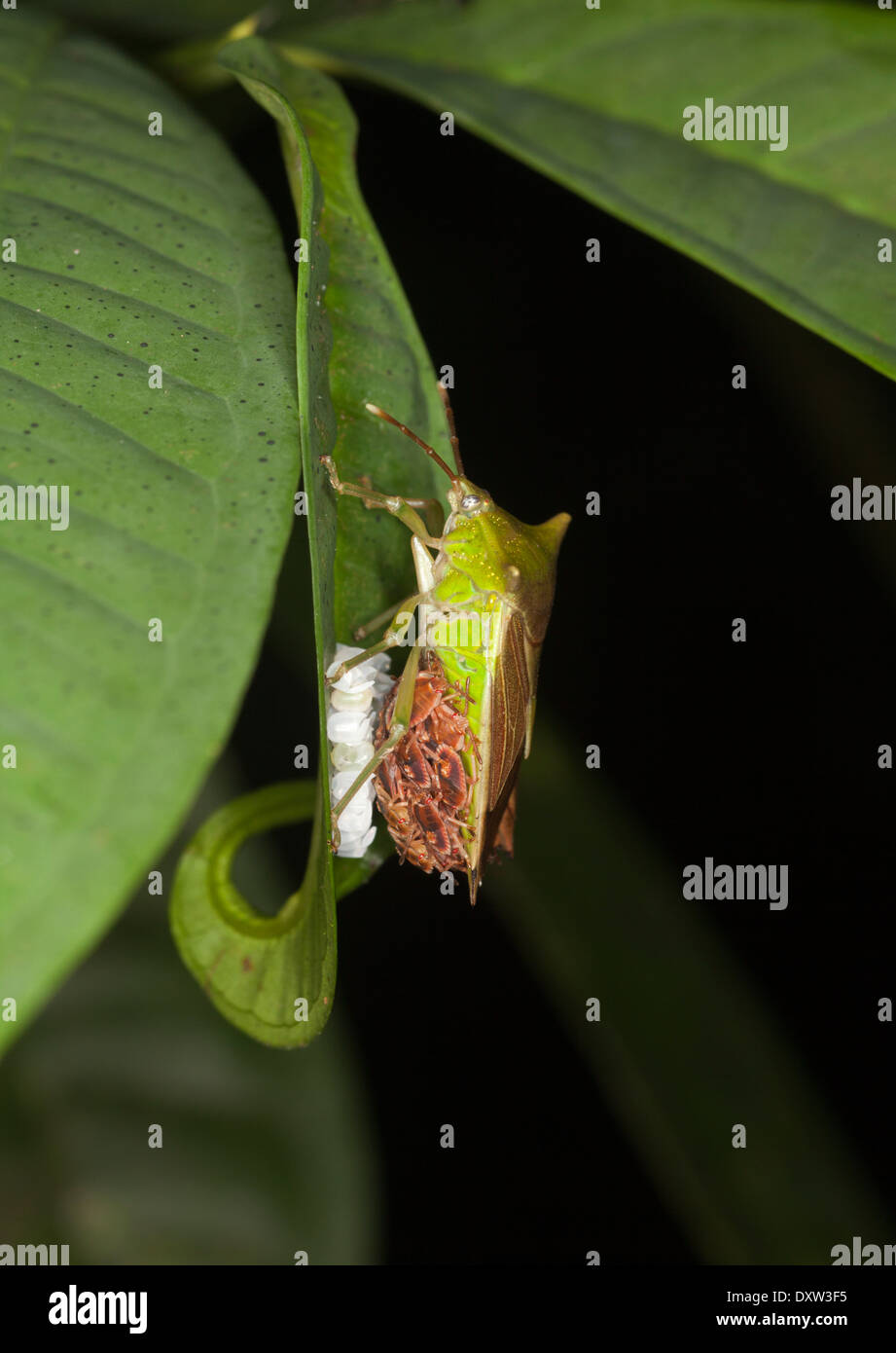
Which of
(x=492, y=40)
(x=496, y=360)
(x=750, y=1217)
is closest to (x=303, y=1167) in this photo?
(x=750, y=1217)

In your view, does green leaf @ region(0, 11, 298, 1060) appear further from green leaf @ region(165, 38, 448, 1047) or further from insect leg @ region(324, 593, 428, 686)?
insect leg @ region(324, 593, 428, 686)

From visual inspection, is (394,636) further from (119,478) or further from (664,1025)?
(664,1025)

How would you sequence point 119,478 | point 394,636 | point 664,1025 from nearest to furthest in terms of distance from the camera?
point 119,478 < point 394,636 < point 664,1025

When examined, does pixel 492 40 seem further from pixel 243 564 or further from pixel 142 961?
pixel 142 961

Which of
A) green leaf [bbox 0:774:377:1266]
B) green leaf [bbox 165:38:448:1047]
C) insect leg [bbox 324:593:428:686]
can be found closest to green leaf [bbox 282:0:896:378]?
green leaf [bbox 165:38:448:1047]

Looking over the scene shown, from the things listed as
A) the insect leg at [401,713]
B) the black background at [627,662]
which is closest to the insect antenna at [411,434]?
the insect leg at [401,713]

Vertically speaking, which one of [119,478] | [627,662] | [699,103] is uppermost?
[699,103]

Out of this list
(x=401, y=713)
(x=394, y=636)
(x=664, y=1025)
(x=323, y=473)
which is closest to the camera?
(x=323, y=473)

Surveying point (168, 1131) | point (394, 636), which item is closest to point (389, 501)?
point (394, 636)
